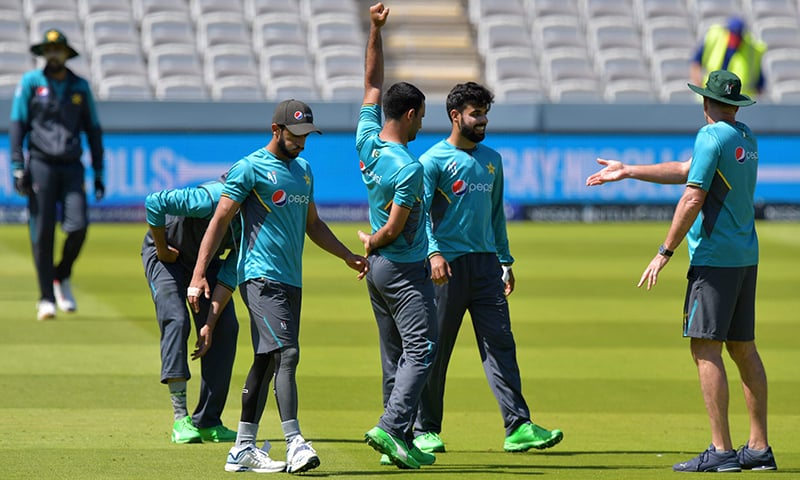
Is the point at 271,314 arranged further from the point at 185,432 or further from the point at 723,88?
the point at 723,88

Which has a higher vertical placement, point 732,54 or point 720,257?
point 732,54

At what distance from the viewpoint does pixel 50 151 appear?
1227cm

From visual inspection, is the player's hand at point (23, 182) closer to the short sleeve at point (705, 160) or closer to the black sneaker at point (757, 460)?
the short sleeve at point (705, 160)

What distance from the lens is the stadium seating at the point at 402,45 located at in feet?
77.4

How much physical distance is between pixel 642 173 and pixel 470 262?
1.13m

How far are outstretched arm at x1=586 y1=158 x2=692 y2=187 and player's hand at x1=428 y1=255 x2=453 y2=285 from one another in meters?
0.89

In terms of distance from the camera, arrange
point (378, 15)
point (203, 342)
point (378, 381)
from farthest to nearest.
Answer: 1. point (378, 381)
2. point (378, 15)
3. point (203, 342)

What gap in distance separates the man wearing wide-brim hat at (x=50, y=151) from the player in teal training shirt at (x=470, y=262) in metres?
5.48

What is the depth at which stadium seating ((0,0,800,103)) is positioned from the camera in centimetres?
2359

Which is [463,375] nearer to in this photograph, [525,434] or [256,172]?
[525,434]

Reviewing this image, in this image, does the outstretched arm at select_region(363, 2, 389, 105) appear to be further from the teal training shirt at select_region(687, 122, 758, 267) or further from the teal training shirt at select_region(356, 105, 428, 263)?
the teal training shirt at select_region(687, 122, 758, 267)

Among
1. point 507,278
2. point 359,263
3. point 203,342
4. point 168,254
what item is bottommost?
point 203,342

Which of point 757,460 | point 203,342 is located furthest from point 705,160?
point 203,342

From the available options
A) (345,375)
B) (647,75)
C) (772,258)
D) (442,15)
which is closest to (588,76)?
(647,75)
